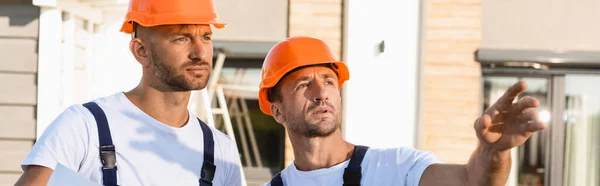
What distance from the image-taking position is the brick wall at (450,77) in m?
7.77

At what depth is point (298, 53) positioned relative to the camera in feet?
10.9

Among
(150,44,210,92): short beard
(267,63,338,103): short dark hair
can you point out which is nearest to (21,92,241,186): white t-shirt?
(150,44,210,92): short beard

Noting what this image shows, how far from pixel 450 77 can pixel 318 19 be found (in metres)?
1.22

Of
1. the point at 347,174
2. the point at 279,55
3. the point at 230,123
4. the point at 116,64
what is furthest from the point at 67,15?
the point at 347,174

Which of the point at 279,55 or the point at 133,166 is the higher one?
the point at 279,55

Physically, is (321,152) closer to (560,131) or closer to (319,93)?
(319,93)

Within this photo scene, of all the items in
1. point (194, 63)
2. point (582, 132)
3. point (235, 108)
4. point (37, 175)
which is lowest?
point (582, 132)

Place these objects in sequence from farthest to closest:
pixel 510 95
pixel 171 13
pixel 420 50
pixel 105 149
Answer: pixel 420 50, pixel 171 13, pixel 105 149, pixel 510 95

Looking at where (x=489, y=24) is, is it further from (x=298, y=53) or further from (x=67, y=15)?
(x=298, y=53)

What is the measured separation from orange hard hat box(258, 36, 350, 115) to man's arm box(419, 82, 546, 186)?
2.55 feet

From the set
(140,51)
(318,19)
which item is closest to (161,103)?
(140,51)

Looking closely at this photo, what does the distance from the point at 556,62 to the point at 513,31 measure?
1.46 ft

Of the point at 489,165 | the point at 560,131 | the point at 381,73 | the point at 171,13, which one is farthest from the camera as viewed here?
the point at 560,131

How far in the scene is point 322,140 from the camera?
3.18 metres
